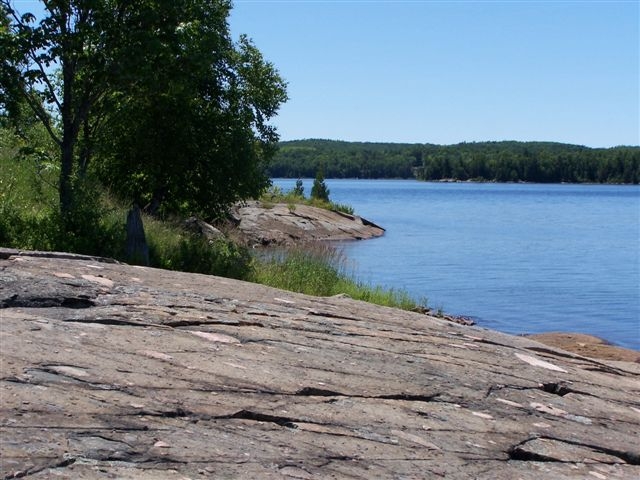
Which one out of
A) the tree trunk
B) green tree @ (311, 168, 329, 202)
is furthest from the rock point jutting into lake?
green tree @ (311, 168, 329, 202)

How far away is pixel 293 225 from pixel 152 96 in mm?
26451

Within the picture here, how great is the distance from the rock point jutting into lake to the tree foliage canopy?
706 centimetres

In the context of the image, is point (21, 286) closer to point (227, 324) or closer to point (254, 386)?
point (227, 324)

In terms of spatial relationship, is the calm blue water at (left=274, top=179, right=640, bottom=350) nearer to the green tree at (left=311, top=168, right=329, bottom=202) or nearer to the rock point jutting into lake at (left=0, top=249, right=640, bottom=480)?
the green tree at (left=311, top=168, right=329, bottom=202)

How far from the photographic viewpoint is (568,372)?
Answer: 9672mm

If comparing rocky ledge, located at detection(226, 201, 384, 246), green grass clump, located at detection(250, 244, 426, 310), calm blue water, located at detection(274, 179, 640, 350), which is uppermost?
green grass clump, located at detection(250, 244, 426, 310)

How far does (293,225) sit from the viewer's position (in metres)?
45.0

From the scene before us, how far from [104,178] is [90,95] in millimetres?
5320

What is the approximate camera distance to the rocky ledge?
41.2 metres

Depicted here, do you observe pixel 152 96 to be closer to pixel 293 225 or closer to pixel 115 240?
pixel 115 240

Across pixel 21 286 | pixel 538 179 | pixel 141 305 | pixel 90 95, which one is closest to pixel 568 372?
pixel 141 305

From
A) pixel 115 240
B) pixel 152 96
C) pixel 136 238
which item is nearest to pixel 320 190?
pixel 152 96

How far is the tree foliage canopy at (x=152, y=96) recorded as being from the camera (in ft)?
50.1

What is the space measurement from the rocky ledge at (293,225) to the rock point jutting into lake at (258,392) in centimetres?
2863
